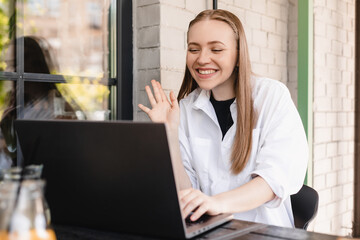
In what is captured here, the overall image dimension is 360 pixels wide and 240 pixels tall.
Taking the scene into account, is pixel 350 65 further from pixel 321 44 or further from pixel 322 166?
pixel 322 166

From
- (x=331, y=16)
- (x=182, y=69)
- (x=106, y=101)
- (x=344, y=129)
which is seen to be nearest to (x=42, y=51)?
(x=106, y=101)

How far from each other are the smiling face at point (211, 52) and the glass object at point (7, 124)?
0.77 m

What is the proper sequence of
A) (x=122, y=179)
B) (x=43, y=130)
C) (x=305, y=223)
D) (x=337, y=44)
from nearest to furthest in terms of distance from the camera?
(x=122, y=179) < (x=43, y=130) < (x=305, y=223) < (x=337, y=44)

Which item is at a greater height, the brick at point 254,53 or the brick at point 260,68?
the brick at point 254,53

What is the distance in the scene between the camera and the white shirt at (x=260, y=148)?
1.59m

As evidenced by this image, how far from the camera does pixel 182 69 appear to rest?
231cm

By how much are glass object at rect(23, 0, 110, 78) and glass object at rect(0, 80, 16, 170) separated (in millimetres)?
128

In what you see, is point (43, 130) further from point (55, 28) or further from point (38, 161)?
point (55, 28)

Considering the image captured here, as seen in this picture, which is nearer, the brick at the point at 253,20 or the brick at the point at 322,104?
the brick at the point at 253,20

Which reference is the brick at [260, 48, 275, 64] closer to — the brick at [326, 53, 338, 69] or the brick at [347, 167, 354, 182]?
the brick at [326, 53, 338, 69]

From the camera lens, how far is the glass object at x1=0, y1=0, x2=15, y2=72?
1817 mm

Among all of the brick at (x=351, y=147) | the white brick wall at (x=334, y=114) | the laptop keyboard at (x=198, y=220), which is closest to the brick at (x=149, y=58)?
the laptop keyboard at (x=198, y=220)

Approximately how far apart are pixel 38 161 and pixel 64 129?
0.48 feet

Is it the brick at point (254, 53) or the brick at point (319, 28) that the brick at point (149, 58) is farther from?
the brick at point (319, 28)
